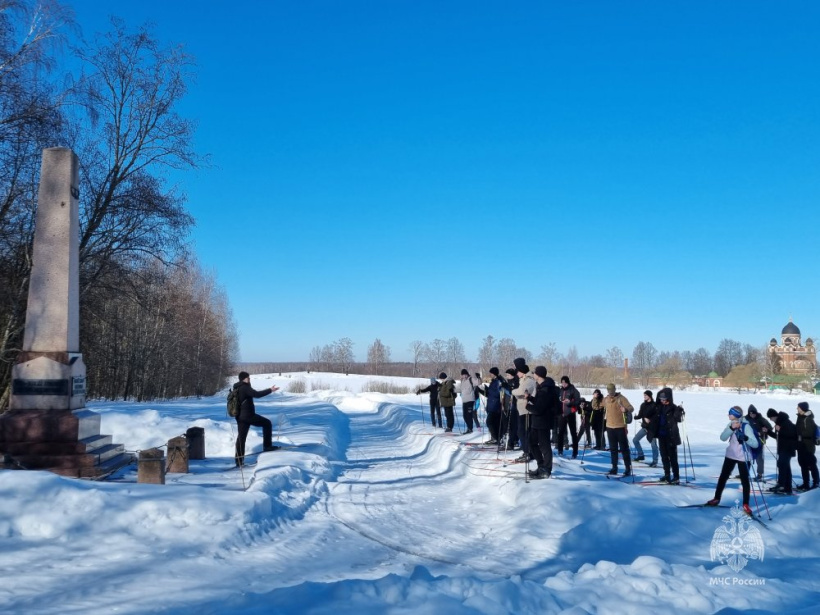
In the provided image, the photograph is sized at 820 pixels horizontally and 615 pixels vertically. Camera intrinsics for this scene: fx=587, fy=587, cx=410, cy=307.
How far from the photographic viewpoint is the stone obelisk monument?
9.69 m

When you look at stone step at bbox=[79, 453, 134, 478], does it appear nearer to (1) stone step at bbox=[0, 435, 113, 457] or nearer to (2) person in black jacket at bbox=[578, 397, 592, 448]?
(1) stone step at bbox=[0, 435, 113, 457]

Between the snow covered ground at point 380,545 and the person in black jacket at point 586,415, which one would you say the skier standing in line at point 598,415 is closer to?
the person in black jacket at point 586,415

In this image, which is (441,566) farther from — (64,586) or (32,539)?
(32,539)

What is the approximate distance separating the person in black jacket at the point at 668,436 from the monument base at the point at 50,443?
33.8ft

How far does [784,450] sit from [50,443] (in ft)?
45.1

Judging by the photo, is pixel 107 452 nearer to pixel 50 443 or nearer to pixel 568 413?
pixel 50 443

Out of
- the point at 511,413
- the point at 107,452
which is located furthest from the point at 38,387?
the point at 511,413

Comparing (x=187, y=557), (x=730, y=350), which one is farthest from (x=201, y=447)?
(x=730, y=350)

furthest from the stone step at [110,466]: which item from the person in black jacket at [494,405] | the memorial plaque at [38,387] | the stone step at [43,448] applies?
the person in black jacket at [494,405]

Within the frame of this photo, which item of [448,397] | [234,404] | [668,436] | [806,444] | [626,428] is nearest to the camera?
[668,436]

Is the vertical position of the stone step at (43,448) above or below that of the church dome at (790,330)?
below

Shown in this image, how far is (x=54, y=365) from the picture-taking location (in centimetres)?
1011
